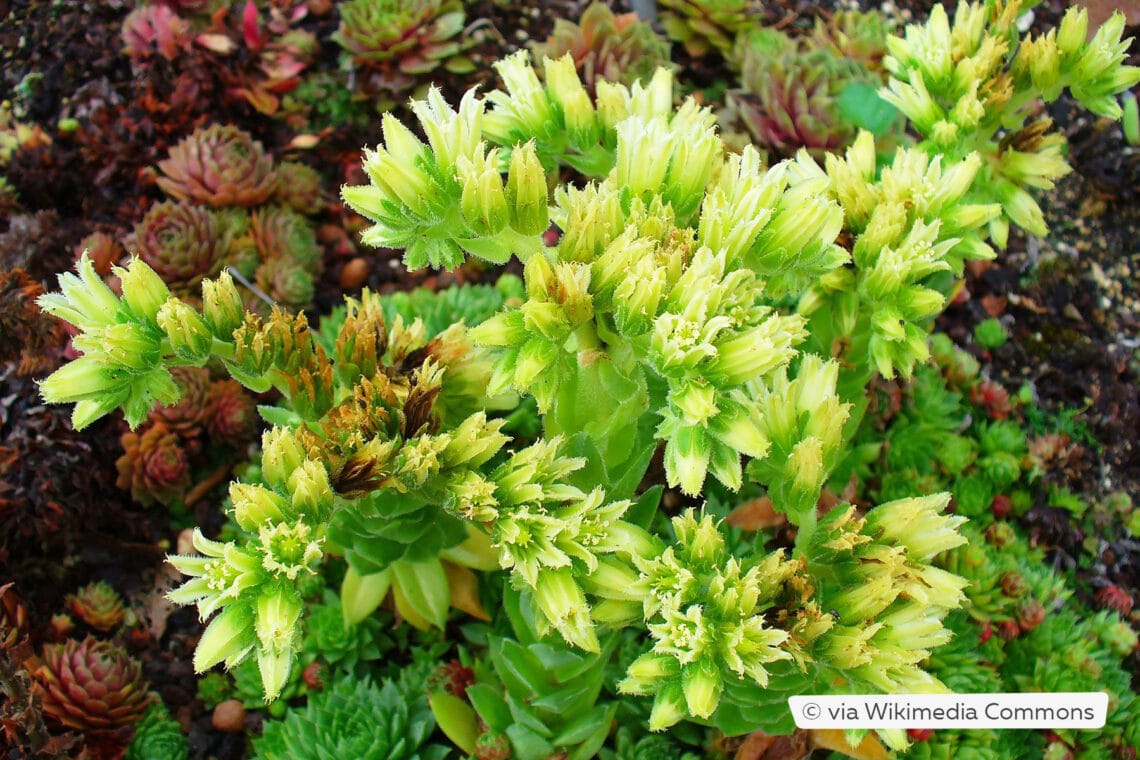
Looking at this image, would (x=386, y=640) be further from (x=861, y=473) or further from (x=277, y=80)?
(x=277, y=80)

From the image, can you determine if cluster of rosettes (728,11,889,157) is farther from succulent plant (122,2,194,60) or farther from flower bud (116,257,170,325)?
flower bud (116,257,170,325)

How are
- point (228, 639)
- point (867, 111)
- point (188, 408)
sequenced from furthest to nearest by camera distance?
point (867, 111)
point (188, 408)
point (228, 639)

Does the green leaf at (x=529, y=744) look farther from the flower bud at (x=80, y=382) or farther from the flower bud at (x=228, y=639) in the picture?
the flower bud at (x=80, y=382)

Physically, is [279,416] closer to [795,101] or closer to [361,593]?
[361,593]

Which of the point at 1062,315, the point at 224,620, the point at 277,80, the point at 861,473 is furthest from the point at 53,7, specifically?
the point at 1062,315

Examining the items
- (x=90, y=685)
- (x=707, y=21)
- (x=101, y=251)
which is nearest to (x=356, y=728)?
(x=90, y=685)

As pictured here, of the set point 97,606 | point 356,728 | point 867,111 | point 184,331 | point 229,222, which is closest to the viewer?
point 184,331
